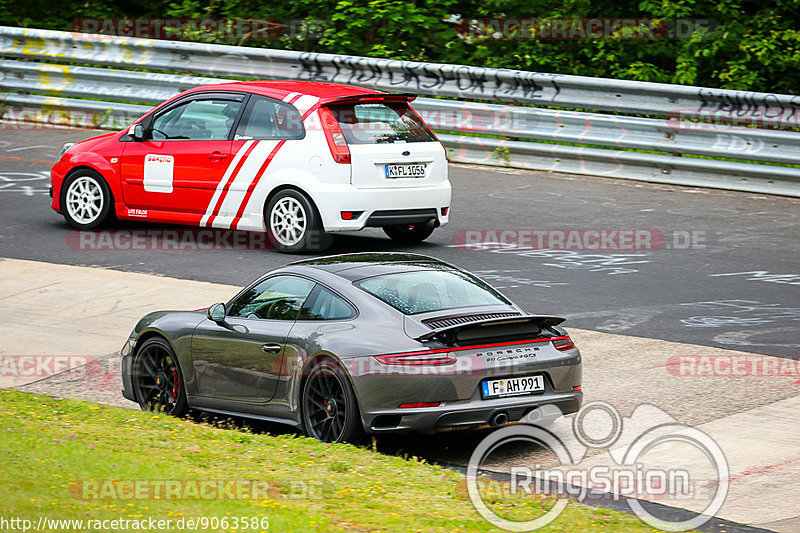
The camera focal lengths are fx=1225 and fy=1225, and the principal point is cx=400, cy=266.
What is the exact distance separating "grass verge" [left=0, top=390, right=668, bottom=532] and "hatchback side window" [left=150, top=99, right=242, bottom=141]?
6.34 meters

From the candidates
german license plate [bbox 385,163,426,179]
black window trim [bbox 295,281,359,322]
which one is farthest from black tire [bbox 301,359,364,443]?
german license plate [bbox 385,163,426,179]

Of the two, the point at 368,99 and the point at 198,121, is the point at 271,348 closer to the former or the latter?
the point at 368,99

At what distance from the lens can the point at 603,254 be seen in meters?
13.4

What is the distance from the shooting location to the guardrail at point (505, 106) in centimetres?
1617

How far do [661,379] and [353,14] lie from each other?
12763mm

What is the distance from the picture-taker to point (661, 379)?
9234mm

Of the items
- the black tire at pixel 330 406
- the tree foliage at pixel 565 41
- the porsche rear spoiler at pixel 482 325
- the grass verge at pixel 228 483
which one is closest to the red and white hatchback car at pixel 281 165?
the black tire at pixel 330 406

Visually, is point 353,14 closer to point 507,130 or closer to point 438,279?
point 507,130

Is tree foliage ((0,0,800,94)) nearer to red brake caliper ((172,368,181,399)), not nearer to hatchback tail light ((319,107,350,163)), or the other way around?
hatchback tail light ((319,107,350,163))

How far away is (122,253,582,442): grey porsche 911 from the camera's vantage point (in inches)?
290

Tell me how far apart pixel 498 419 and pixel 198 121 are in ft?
24.1

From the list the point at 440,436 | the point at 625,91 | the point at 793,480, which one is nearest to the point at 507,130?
the point at 625,91

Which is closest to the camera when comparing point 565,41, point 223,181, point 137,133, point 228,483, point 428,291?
point 228,483

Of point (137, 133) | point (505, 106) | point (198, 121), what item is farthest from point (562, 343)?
point (505, 106)
